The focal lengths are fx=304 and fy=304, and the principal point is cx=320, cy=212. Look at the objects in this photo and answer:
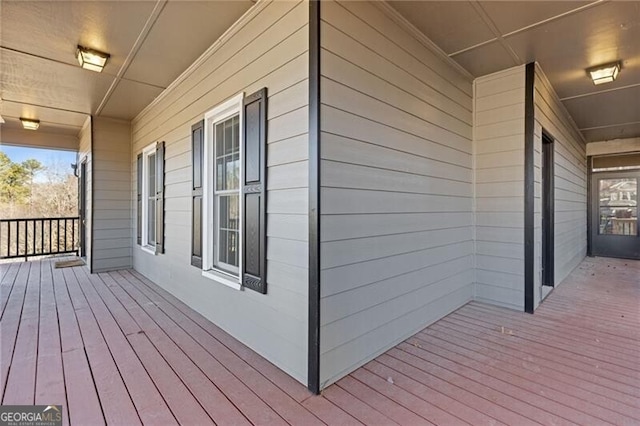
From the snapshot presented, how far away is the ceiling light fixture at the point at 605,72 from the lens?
3443mm

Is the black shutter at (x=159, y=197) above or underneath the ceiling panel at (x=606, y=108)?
underneath

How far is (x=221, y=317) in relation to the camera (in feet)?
9.79

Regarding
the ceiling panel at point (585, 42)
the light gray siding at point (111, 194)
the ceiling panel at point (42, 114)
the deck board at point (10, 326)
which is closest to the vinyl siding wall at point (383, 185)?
the ceiling panel at point (585, 42)

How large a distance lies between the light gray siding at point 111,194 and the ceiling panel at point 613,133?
9.36 meters

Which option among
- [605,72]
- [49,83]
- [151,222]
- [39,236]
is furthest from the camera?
[39,236]

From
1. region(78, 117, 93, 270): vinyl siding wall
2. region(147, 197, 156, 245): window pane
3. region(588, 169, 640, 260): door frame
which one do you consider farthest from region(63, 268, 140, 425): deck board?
region(588, 169, 640, 260): door frame

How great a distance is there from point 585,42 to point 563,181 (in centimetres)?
268

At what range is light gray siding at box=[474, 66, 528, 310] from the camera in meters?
3.48

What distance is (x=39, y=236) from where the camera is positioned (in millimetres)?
7469

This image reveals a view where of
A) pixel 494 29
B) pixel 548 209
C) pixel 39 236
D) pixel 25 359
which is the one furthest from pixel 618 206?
pixel 39 236

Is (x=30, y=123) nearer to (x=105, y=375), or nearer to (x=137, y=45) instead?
(x=137, y=45)

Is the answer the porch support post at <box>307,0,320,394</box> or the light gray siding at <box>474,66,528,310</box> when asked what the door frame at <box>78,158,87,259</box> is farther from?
the light gray siding at <box>474,66,528,310</box>

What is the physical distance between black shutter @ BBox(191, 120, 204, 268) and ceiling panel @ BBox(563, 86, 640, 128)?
538 centimetres

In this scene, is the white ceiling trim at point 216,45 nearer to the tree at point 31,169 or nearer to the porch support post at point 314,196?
the porch support post at point 314,196
